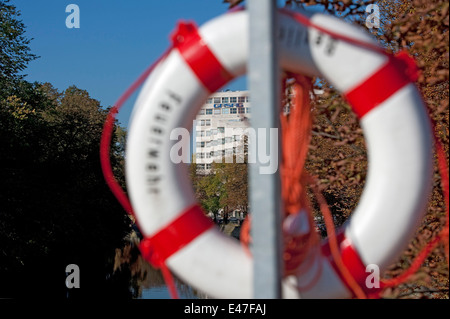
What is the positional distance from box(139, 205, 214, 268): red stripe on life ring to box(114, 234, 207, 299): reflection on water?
47.4ft

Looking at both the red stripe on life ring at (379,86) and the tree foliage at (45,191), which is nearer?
the red stripe on life ring at (379,86)

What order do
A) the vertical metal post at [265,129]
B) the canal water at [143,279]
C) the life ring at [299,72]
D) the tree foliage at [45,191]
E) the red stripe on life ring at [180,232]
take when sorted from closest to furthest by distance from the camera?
the vertical metal post at [265,129], the life ring at [299,72], the red stripe on life ring at [180,232], the tree foliage at [45,191], the canal water at [143,279]

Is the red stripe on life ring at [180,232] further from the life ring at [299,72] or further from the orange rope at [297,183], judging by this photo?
the orange rope at [297,183]

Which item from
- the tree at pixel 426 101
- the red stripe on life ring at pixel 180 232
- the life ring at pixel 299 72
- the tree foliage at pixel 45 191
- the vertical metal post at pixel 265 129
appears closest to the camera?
the vertical metal post at pixel 265 129

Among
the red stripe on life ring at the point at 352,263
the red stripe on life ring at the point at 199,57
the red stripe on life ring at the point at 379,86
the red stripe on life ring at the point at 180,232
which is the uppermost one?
the red stripe on life ring at the point at 199,57

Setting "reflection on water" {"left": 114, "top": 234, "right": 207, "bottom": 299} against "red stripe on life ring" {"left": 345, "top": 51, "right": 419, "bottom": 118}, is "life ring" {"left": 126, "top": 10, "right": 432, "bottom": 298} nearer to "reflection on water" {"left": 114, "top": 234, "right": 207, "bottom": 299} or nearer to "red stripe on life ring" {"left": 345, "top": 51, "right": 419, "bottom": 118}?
"red stripe on life ring" {"left": 345, "top": 51, "right": 419, "bottom": 118}

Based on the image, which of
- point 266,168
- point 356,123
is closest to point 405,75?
point 266,168

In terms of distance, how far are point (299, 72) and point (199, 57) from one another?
59cm

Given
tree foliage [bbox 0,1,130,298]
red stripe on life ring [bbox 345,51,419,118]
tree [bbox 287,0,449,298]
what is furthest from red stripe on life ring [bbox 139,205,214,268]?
tree foliage [bbox 0,1,130,298]

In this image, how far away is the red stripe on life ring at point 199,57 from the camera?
3090 millimetres

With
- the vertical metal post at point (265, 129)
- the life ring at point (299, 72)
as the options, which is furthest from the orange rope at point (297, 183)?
the vertical metal post at point (265, 129)

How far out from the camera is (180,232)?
3131 millimetres

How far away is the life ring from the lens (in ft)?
9.91
